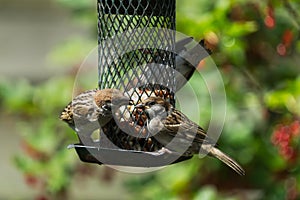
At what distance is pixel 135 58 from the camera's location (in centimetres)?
414

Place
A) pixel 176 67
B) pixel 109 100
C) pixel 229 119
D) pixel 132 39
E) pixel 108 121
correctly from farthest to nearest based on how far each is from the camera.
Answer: pixel 229 119
pixel 176 67
pixel 132 39
pixel 108 121
pixel 109 100

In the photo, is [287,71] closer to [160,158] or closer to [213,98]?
[213,98]

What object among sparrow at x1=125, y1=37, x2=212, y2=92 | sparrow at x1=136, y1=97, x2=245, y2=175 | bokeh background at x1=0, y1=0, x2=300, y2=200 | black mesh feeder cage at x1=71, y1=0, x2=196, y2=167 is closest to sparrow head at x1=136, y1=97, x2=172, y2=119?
sparrow at x1=136, y1=97, x2=245, y2=175

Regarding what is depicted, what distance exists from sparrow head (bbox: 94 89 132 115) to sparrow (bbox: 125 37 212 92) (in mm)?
235

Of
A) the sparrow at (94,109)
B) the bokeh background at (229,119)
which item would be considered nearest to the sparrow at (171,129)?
Answer: the sparrow at (94,109)

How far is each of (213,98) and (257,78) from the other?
1.74ft

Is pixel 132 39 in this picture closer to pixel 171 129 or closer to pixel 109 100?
pixel 109 100

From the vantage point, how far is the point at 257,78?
5.81 metres

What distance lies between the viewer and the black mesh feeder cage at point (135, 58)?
3.93m

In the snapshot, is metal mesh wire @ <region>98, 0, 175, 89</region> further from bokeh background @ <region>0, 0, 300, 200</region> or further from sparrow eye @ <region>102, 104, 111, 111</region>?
bokeh background @ <region>0, 0, 300, 200</region>

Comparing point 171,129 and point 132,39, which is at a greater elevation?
point 132,39

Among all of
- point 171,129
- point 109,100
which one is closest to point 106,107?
point 109,100

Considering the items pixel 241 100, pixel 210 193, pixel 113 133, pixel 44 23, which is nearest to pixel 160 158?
pixel 113 133

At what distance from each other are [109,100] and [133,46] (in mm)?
426
